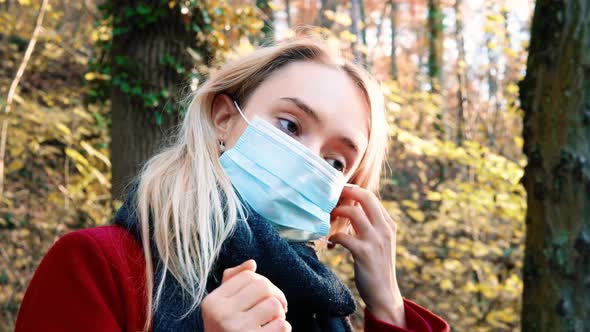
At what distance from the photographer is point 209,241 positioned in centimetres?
150

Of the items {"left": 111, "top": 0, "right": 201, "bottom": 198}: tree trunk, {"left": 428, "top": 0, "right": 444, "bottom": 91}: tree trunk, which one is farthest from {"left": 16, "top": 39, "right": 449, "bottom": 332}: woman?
{"left": 428, "top": 0, "right": 444, "bottom": 91}: tree trunk

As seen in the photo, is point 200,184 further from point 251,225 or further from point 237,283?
point 237,283

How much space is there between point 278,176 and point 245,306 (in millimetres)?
637

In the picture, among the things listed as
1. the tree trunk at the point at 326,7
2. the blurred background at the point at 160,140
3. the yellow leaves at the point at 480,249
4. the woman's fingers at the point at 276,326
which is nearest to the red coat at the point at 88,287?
the woman's fingers at the point at 276,326

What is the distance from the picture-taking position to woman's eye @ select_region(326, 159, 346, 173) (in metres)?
1.89

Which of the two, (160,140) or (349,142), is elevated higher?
(349,142)

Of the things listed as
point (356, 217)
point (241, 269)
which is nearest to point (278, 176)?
point (356, 217)

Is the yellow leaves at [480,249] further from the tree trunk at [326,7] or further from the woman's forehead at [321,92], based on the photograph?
the tree trunk at [326,7]

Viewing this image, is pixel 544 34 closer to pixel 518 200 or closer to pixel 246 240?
pixel 246 240

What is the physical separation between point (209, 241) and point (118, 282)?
256 millimetres

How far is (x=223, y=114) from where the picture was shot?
6.30 feet

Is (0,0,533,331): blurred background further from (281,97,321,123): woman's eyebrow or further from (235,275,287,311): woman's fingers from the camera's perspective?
(235,275,287,311): woman's fingers

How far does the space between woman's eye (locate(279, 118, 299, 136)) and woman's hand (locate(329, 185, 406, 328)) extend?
374 mm

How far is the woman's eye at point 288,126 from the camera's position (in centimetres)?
178
